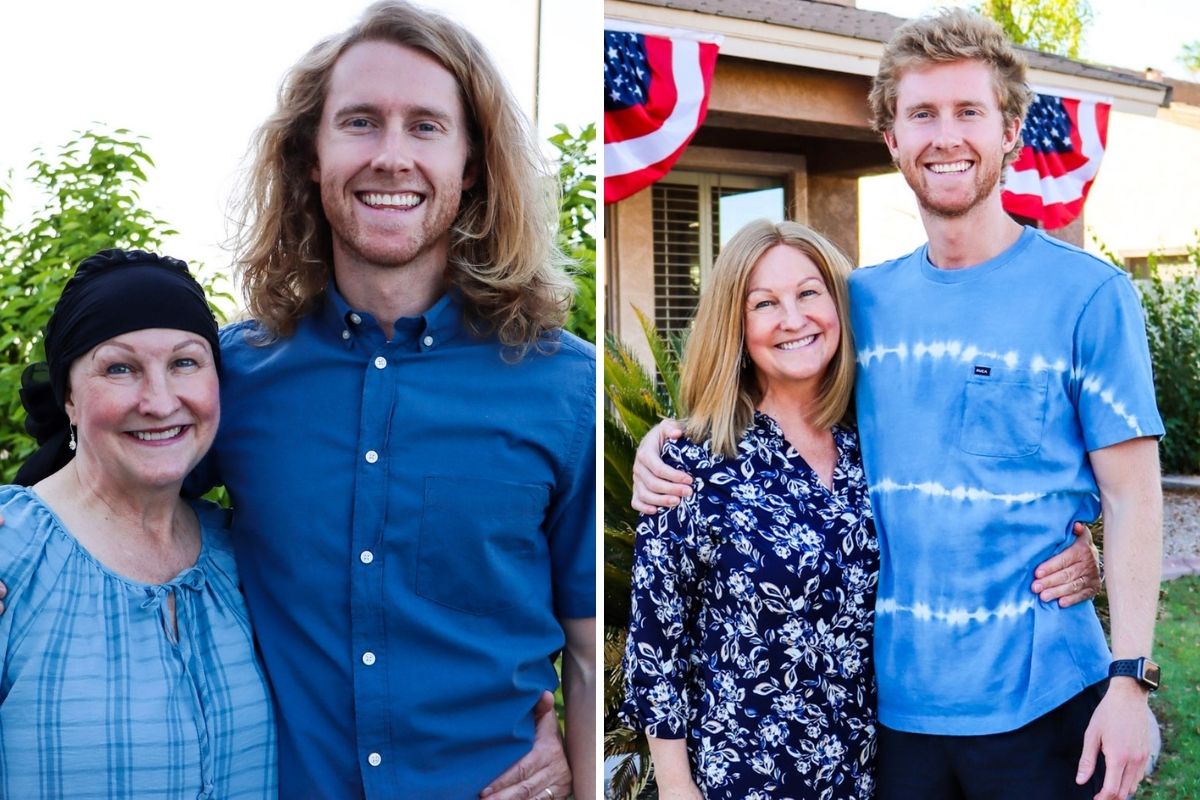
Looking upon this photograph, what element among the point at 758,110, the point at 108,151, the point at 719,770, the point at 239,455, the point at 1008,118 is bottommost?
the point at 719,770

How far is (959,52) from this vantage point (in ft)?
7.62

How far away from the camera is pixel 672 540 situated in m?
2.20

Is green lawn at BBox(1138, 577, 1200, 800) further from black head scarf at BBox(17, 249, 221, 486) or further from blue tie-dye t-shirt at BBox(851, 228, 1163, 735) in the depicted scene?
black head scarf at BBox(17, 249, 221, 486)

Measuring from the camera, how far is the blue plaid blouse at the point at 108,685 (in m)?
1.88

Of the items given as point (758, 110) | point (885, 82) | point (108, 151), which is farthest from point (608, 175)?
point (885, 82)

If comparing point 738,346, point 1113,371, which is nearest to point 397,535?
point 738,346

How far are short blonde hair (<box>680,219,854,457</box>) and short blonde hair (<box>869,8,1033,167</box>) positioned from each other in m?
0.39

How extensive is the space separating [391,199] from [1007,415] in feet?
3.89

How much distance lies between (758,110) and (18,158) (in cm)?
402

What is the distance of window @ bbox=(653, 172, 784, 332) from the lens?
7430 mm

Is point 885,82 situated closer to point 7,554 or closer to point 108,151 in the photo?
point 7,554

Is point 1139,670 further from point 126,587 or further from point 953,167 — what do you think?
point 126,587

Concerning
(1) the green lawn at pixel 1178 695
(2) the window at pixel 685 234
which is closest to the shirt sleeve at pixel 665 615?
(1) the green lawn at pixel 1178 695

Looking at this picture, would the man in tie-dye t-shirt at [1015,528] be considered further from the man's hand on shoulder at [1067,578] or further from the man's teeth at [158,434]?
the man's teeth at [158,434]
